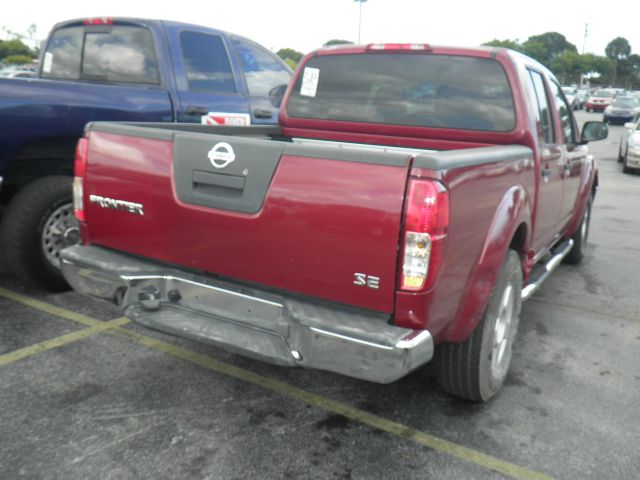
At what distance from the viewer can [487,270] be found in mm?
2922

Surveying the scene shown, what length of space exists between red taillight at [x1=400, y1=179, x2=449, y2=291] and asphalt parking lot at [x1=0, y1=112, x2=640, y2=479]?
90cm

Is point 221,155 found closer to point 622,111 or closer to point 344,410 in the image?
point 344,410

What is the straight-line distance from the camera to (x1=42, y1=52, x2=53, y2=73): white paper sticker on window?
239 inches

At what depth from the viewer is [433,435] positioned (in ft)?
9.94

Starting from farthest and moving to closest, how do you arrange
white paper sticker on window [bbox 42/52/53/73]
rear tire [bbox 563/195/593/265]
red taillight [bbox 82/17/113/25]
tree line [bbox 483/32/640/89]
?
1. tree line [bbox 483/32/640/89]
2. rear tire [bbox 563/195/593/265]
3. white paper sticker on window [bbox 42/52/53/73]
4. red taillight [bbox 82/17/113/25]

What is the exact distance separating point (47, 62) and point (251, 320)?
4.56m

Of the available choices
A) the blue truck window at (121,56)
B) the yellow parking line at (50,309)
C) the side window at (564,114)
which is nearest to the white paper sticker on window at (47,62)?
the blue truck window at (121,56)

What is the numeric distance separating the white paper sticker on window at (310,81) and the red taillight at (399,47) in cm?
45

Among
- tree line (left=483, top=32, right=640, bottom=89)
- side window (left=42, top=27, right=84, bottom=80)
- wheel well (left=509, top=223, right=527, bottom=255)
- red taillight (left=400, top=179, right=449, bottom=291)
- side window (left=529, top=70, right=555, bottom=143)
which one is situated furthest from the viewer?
tree line (left=483, top=32, right=640, bottom=89)

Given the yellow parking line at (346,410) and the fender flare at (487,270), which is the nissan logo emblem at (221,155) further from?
the yellow parking line at (346,410)

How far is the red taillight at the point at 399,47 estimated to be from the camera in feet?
13.1

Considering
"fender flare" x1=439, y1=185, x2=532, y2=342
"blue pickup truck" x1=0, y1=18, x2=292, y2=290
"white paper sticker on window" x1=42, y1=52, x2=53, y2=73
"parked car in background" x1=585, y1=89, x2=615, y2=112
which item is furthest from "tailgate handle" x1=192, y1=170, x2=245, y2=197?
"parked car in background" x1=585, y1=89, x2=615, y2=112

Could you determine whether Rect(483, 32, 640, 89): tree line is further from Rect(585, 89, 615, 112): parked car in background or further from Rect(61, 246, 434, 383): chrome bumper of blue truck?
Rect(61, 246, 434, 383): chrome bumper of blue truck

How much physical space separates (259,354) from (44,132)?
8.91 feet
